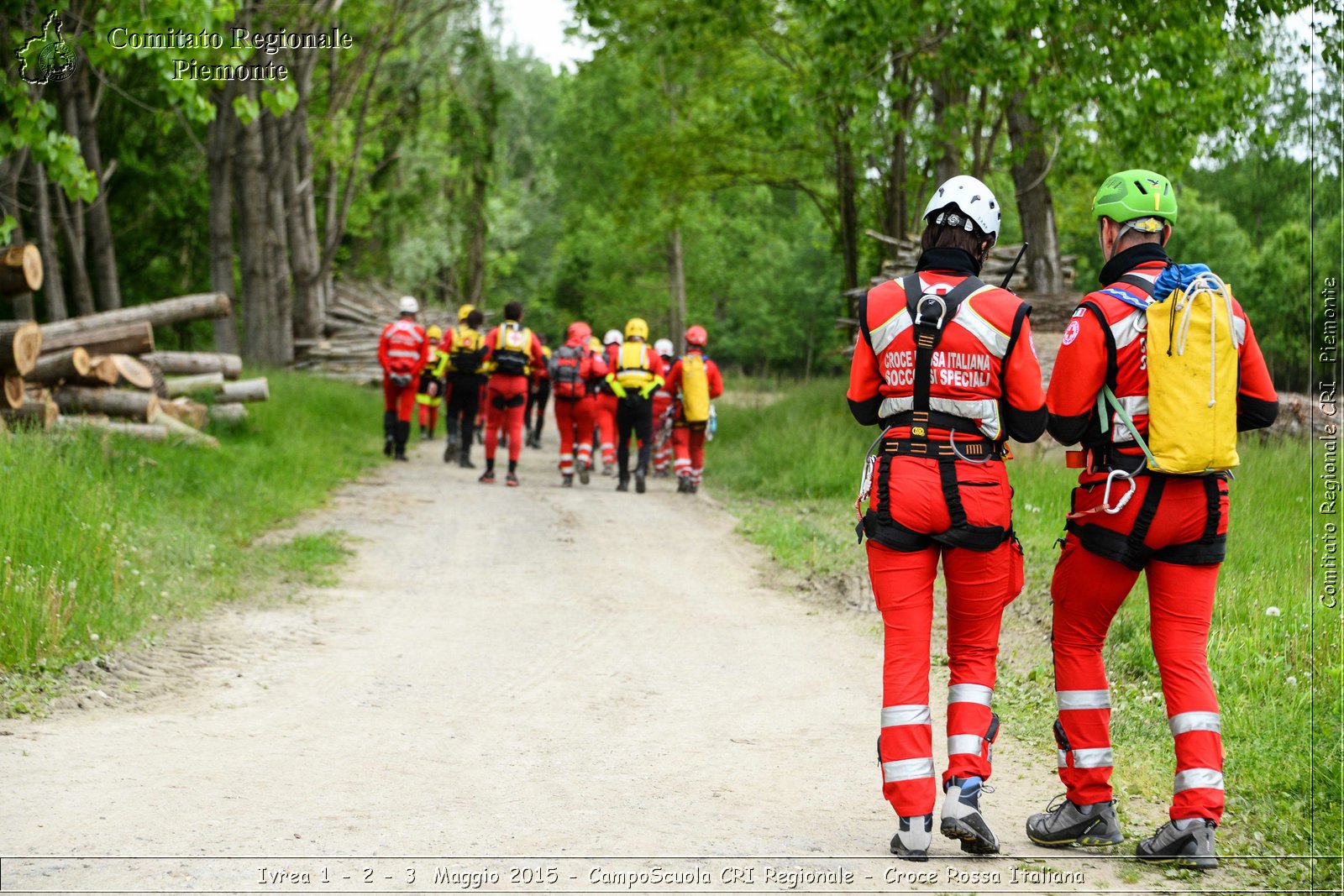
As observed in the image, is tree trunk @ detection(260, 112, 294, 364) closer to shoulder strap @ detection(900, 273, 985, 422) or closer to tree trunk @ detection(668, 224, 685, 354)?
tree trunk @ detection(668, 224, 685, 354)

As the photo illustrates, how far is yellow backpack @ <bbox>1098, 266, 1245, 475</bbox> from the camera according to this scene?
4.54 metres

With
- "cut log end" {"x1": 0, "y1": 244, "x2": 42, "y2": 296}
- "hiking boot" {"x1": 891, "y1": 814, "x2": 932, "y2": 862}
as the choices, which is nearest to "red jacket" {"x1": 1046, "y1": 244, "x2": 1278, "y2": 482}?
"hiking boot" {"x1": 891, "y1": 814, "x2": 932, "y2": 862}

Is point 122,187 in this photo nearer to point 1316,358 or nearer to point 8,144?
point 8,144

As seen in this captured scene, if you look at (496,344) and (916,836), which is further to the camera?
(496,344)

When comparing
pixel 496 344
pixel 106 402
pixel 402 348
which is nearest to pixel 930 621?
pixel 106 402

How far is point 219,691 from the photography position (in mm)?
7023

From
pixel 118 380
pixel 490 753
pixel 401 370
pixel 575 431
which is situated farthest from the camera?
pixel 401 370

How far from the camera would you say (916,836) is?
15.0 ft

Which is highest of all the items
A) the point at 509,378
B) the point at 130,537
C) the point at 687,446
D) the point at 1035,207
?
the point at 1035,207

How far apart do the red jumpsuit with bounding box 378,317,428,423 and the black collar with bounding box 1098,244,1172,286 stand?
1545 centimetres

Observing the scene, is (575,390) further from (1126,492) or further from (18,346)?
(1126,492)

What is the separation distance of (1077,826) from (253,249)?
22551mm

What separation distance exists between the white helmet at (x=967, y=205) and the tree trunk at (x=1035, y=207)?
13050 mm

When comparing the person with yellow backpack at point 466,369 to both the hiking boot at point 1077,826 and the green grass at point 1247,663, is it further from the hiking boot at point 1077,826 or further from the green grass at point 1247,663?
the hiking boot at point 1077,826
